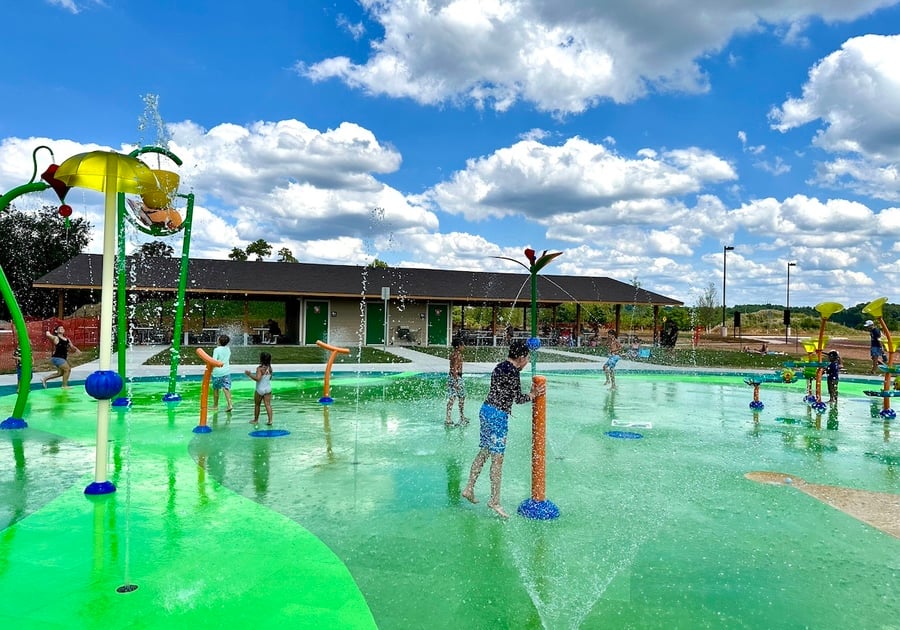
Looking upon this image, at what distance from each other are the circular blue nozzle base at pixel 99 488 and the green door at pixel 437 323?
88.4 feet

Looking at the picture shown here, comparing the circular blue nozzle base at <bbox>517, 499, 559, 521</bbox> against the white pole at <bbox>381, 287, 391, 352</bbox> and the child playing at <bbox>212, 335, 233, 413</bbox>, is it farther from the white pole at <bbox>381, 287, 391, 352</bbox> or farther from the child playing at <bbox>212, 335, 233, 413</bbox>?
the white pole at <bbox>381, 287, 391, 352</bbox>

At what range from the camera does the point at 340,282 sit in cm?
3184

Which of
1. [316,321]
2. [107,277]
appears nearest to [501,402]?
[107,277]

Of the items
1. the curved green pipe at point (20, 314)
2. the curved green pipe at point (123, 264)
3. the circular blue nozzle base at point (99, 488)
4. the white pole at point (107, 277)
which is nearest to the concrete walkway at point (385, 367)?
the curved green pipe at point (123, 264)

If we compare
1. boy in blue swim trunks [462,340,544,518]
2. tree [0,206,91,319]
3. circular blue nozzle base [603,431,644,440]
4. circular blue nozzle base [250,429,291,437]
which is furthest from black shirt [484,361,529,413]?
tree [0,206,91,319]

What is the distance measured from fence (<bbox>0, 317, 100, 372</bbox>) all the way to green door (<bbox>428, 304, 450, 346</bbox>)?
55.6 ft

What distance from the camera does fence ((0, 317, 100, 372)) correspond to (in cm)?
2016

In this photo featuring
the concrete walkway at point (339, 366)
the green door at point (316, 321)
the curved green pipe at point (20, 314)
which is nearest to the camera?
the curved green pipe at point (20, 314)

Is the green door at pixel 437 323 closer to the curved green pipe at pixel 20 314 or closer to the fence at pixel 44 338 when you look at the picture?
the fence at pixel 44 338

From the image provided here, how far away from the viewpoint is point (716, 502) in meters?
6.60

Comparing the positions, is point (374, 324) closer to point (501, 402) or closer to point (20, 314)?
point (20, 314)

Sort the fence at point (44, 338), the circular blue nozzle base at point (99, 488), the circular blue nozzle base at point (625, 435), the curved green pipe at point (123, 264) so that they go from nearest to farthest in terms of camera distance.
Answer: the circular blue nozzle base at point (99, 488), the circular blue nozzle base at point (625, 435), the curved green pipe at point (123, 264), the fence at point (44, 338)

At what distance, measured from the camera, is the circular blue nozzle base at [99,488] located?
6422 millimetres

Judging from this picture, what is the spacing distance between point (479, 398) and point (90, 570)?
10.8 meters
